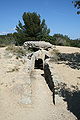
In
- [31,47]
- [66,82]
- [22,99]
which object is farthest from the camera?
[31,47]

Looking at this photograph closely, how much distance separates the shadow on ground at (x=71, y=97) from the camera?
786cm

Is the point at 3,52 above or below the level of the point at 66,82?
above

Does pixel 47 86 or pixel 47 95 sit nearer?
pixel 47 95

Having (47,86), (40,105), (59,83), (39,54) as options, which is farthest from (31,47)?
(40,105)

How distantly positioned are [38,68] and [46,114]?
36.0 feet

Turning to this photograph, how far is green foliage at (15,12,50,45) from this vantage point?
1244 inches

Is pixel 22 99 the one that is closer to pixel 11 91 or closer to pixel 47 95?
pixel 11 91

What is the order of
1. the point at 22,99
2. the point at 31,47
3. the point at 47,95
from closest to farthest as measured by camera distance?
the point at 22,99 < the point at 47,95 < the point at 31,47

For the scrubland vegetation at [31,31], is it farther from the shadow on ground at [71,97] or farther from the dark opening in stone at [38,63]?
the shadow on ground at [71,97]

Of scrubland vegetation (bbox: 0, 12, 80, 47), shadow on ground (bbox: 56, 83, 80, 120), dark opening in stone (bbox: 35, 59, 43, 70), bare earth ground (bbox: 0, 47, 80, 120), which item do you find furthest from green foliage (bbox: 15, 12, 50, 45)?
shadow on ground (bbox: 56, 83, 80, 120)

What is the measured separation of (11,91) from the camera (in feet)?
30.6

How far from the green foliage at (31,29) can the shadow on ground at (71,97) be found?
21.9m

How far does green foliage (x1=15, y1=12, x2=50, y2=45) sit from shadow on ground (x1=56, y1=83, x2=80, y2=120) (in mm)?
21925

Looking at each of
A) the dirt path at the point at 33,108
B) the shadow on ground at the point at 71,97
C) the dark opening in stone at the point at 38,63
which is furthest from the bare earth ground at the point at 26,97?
the dark opening in stone at the point at 38,63
